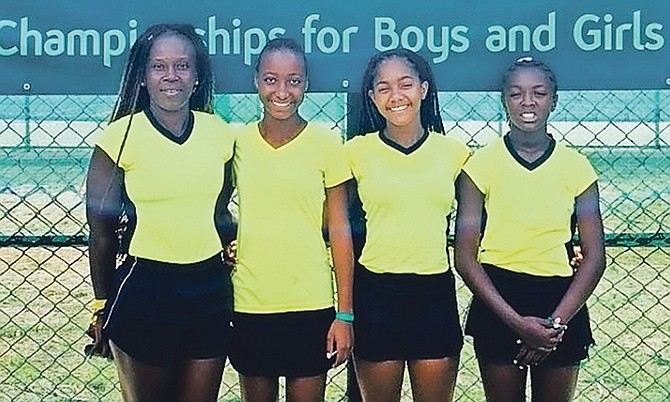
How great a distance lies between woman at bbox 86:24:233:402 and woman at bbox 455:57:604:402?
79cm

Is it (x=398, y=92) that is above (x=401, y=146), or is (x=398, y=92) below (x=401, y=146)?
above

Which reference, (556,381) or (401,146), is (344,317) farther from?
(556,381)

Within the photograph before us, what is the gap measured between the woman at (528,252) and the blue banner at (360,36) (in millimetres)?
402

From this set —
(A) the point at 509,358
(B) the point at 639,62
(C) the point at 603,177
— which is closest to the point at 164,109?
(A) the point at 509,358

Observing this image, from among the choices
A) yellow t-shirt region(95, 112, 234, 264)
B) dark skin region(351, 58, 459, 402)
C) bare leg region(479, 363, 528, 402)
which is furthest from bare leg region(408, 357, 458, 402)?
yellow t-shirt region(95, 112, 234, 264)

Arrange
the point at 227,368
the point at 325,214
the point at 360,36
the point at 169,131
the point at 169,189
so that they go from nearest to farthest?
the point at 169,189
the point at 169,131
the point at 325,214
the point at 360,36
the point at 227,368

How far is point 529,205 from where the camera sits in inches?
132

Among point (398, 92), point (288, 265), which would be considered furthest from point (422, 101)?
point (288, 265)

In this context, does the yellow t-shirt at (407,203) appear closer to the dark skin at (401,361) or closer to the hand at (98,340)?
the dark skin at (401,361)

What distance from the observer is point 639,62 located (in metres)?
3.79

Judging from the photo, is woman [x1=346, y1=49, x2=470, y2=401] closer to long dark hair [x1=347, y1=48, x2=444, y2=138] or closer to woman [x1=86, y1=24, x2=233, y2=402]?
long dark hair [x1=347, y1=48, x2=444, y2=138]

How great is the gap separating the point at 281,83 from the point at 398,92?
1.22ft

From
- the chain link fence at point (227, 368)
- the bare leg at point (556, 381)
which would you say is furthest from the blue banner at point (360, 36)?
the bare leg at point (556, 381)

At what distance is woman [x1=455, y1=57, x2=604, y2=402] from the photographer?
3.34 metres
